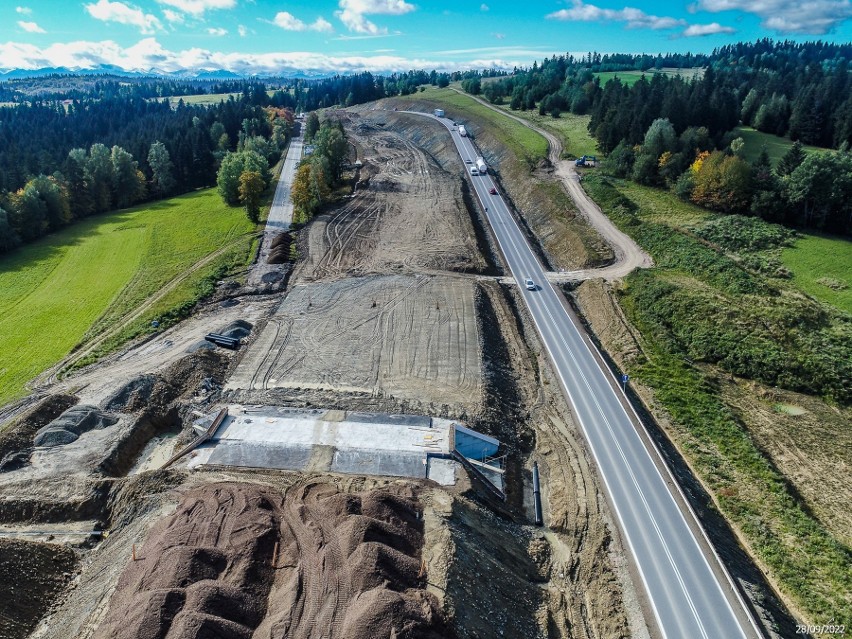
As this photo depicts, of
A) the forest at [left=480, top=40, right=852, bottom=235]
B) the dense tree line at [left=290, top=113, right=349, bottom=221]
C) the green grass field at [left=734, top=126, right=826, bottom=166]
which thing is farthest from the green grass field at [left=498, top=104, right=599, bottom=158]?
the dense tree line at [left=290, top=113, right=349, bottom=221]

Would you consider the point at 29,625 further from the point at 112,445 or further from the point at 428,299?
the point at 428,299

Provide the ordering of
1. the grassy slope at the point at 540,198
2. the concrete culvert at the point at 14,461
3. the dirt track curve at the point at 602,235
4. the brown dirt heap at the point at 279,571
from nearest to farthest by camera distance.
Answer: the brown dirt heap at the point at 279,571 → the concrete culvert at the point at 14,461 → the dirt track curve at the point at 602,235 → the grassy slope at the point at 540,198

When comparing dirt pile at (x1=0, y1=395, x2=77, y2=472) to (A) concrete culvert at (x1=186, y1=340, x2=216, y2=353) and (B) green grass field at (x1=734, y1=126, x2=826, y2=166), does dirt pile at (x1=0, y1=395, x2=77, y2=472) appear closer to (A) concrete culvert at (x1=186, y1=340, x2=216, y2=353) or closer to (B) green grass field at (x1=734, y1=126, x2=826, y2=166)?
(A) concrete culvert at (x1=186, y1=340, x2=216, y2=353)

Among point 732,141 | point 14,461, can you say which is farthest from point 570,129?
point 14,461

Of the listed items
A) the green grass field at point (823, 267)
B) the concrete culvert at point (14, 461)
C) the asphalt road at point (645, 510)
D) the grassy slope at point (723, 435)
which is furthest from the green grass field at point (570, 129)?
the concrete culvert at point (14, 461)

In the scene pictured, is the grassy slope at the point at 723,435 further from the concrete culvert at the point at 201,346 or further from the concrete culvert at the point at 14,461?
the concrete culvert at the point at 14,461

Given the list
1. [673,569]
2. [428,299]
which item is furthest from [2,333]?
[673,569]

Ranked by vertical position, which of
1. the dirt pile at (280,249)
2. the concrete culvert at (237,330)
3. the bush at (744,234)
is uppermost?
the bush at (744,234)

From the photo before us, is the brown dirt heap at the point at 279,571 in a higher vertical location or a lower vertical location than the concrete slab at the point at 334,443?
higher

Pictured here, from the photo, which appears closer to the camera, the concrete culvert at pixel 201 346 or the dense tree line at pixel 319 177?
the concrete culvert at pixel 201 346
